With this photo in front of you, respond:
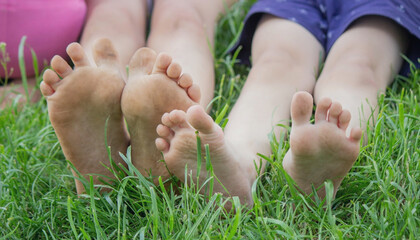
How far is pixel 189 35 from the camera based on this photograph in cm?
155

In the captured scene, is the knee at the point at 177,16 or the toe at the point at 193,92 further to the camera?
the knee at the point at 177,16

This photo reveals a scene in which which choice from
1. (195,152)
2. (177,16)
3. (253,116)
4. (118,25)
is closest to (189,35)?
(177,16)

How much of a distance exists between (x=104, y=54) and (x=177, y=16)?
0.53 meters

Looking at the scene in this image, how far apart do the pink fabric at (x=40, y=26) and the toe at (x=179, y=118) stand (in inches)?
29.5

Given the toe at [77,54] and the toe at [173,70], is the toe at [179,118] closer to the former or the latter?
the toe at [173,70]

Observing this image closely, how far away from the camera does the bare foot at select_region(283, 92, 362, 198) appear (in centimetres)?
96

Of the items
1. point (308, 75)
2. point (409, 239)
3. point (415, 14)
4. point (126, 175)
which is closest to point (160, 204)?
point (126, 175)

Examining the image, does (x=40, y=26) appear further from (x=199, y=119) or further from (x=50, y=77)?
(x=199, y=119)

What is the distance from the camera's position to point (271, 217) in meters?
1.04

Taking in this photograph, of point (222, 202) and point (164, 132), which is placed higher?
point (164, 132)

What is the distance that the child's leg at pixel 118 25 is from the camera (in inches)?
60.9

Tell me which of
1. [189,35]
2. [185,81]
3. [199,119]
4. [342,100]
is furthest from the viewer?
[189,35]

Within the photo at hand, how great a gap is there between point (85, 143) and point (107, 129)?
54 millimetres

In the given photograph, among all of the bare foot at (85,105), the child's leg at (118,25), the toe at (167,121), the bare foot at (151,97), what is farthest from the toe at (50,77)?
the child's leg at (118,25)
